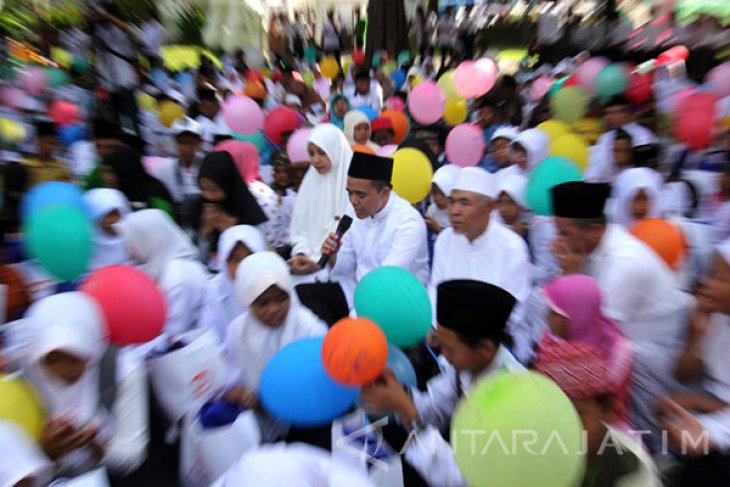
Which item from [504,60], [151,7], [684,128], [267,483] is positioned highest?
[151,7]

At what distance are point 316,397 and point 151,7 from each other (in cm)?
1125

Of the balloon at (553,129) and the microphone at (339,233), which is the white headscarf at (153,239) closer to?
the microphone at (339,233)

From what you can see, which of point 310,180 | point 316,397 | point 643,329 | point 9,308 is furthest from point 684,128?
point 9,308

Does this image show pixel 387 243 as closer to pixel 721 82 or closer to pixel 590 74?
pixel 721 82

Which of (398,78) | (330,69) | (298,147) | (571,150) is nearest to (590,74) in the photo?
(571,150)

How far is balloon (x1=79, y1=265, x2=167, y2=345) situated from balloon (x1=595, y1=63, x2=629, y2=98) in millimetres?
5795

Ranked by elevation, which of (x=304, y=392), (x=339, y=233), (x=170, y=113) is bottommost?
(x=304, y=392)

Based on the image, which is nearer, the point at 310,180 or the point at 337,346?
the point at 337,346

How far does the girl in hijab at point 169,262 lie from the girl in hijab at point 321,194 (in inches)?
47.8

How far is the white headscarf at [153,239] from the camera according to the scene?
9.95 ft

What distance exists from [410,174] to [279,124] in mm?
2291

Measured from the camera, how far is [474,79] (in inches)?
268

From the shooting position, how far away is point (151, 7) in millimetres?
10586

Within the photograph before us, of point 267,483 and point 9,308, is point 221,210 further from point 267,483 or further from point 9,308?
point 267,483
